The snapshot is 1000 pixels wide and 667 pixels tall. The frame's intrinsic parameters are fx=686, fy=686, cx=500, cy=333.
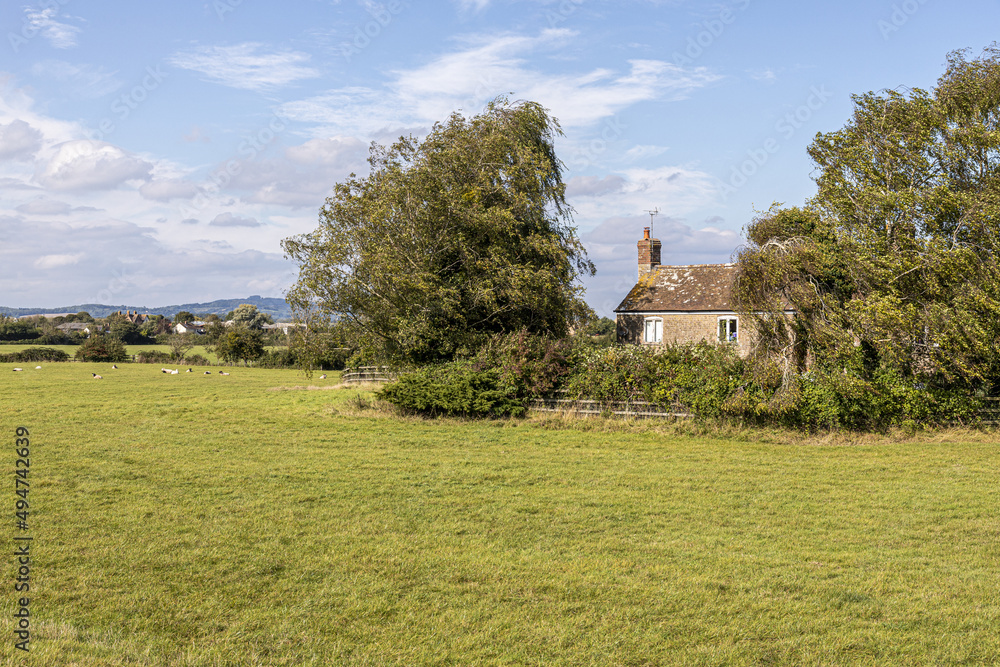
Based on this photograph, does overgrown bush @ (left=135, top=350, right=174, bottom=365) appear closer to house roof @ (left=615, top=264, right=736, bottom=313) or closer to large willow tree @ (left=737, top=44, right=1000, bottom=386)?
house roof @ (left=615, top=264, right=736, bottom=313)

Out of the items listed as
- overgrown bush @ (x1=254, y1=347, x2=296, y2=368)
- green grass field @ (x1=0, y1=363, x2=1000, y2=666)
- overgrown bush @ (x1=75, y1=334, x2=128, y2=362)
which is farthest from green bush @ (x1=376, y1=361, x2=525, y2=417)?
overgrown bush @ (x1=75, y1=334, x2=128, y2=362)

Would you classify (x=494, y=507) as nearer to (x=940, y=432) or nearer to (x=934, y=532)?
(x=934, y=532)

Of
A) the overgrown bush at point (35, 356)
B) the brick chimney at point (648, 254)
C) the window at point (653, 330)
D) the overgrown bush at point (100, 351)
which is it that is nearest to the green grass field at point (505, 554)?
the window at point (653, 330)

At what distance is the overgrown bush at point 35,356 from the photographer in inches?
2324

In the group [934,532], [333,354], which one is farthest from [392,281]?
[934,532]

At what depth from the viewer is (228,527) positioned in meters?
10.2

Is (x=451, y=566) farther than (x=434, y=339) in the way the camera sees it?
No

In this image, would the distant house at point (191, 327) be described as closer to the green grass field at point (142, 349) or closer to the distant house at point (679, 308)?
the green grass field at point (142, 349)

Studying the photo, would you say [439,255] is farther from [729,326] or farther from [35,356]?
[35,356]

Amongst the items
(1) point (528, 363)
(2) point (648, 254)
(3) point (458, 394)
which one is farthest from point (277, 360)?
(1) point (528, 363)

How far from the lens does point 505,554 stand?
9.10 meters

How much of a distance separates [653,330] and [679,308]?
1913 mm

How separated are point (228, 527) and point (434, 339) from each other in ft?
54.5

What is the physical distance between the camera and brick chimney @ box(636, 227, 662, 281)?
1658 inches
